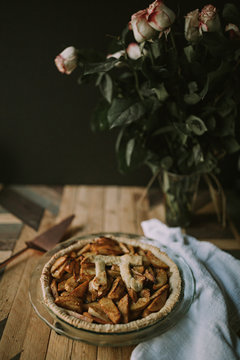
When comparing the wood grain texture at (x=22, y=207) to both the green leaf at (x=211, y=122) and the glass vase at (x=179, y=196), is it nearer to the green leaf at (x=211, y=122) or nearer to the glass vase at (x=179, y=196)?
the glass vase at (x=179, y=196)

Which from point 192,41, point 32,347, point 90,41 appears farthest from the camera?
point 90,41

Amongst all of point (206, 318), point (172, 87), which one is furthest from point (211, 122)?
point (206, 318)

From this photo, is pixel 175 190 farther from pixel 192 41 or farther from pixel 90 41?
pixel 90 41

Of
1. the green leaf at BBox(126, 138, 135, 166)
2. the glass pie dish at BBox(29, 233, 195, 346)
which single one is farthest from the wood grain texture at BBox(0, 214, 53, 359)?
the green leaf at BBox(126, 138, 135, 166)

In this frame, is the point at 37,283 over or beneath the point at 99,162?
over

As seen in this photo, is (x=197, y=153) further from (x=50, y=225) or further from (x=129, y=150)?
(x=50, y=225)

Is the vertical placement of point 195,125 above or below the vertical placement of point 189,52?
below

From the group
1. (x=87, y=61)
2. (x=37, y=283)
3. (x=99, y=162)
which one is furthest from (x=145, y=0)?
(x=37, y=283)

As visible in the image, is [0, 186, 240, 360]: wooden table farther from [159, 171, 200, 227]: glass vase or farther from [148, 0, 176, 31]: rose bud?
[148, 0, 176, 31]: rose bud
